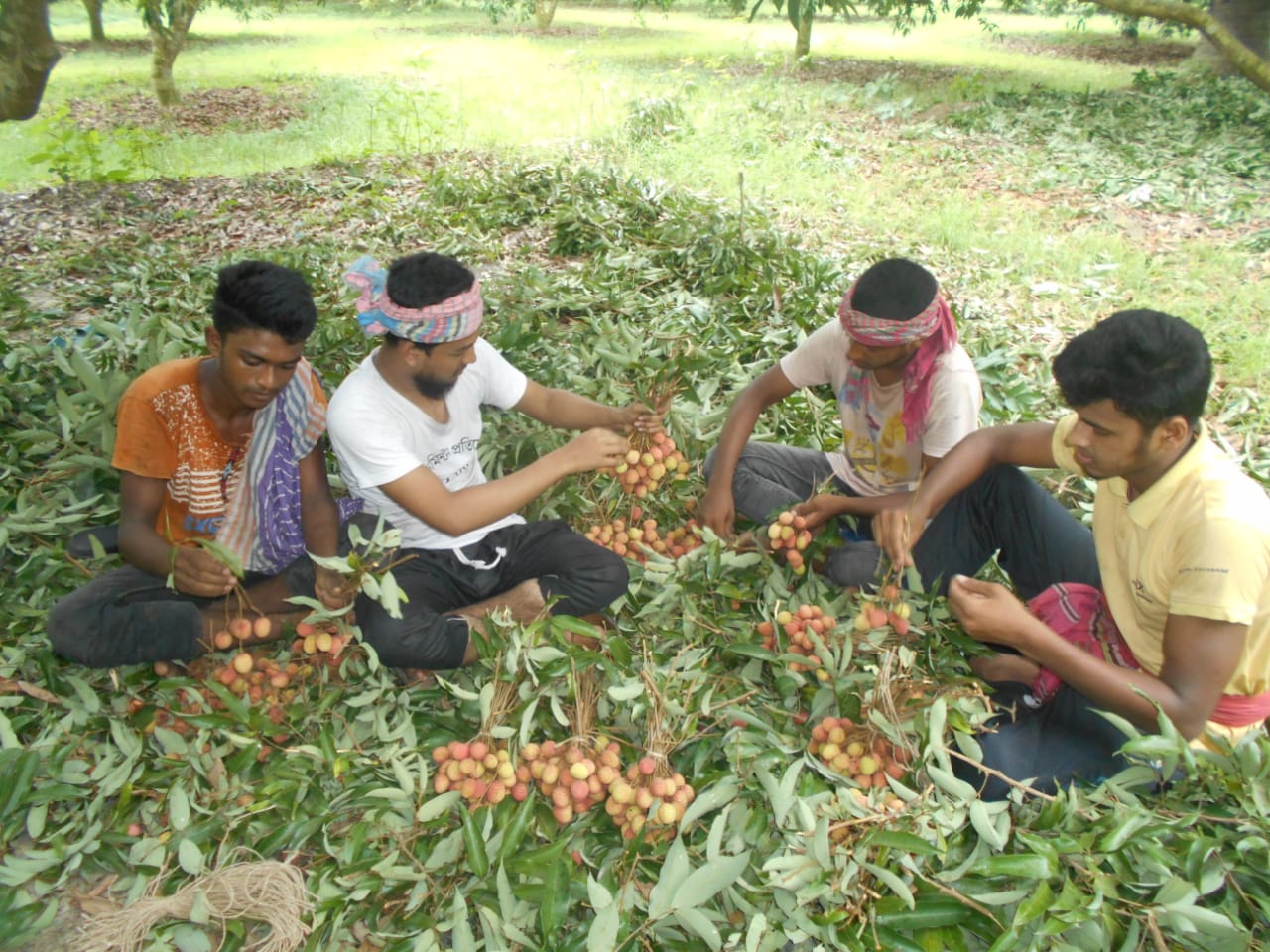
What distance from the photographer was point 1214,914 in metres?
1.47

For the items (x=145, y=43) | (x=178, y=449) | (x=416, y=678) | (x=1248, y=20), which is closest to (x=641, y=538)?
(x=416, y=678)

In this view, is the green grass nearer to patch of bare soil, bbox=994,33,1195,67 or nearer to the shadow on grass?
Answer: patch of bare soil, bbox=994,33,1195,67

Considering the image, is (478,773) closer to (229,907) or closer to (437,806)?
(437,806)

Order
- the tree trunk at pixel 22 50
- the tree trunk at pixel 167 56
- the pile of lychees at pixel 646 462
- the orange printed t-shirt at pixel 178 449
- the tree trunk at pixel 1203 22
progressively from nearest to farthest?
the orange printed t-shirt at pixel 178 449 < the pile of lychees at pixel 646 462 < the tree trunk at pixel 22 50 < the tree trunk at pixel 1203 22 < the tree trunk at pixel 167 56

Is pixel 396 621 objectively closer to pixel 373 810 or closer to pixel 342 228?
pixel 373 810

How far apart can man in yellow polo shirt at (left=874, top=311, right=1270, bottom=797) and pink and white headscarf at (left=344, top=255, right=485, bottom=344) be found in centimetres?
109

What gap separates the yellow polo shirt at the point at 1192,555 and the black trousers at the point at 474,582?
1132 millimetres

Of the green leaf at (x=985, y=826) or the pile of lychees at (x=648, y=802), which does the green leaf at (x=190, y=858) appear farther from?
the green leaf at (x=985, y=826)

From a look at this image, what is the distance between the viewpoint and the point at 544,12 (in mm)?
18219

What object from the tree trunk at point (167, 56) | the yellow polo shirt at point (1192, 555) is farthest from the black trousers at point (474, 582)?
the tree trunk at point (167, 56)

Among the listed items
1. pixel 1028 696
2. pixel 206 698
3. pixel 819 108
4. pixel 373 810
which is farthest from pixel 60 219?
pixel 819 108

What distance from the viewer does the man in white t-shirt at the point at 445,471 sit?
2010 millimetres

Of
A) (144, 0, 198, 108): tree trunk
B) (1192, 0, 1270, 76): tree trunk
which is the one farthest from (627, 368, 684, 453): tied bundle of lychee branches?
(1192, 0, 1270, 76): tree trunk

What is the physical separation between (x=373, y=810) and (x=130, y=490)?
0.95 metres
